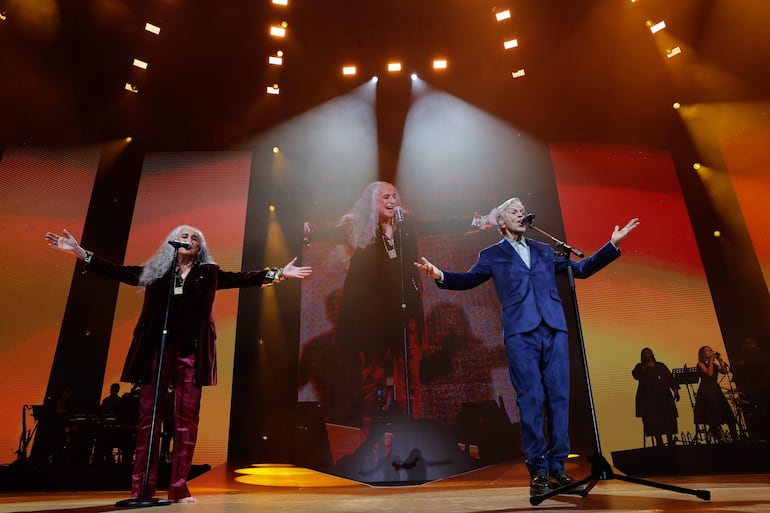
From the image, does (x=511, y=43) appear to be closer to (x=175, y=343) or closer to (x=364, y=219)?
(x=364, y=219)

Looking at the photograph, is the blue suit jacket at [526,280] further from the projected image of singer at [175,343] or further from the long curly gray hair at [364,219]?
the long curly gray hair at [364,219]

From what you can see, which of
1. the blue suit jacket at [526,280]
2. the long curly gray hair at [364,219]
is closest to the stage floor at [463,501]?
the blue suit jacket at [526,280]

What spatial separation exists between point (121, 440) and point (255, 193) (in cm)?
285

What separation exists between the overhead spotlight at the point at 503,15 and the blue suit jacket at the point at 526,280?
9.97ft

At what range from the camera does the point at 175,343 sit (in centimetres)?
272

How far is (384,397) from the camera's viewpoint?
188 inches

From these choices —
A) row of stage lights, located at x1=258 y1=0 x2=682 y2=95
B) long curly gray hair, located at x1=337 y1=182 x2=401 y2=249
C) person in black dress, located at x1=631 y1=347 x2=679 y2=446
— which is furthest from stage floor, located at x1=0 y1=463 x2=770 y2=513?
row of stage lights, located at x1=258 y1=0 x2=682 y2=95

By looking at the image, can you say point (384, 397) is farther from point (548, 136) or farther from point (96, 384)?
point (548, 136)

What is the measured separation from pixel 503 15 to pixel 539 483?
14.1ft

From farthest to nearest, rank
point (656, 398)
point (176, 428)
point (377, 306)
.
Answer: point (377, 306) → point (656, 398) → point (176, 428)

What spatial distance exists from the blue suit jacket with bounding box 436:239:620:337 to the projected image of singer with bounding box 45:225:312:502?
143 centimetres

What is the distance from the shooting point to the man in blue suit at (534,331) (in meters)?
2.29

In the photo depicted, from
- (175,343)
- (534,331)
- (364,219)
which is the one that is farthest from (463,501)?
(364,219)

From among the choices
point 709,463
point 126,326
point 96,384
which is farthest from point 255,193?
point 709,463
